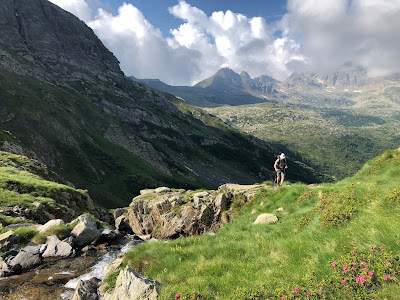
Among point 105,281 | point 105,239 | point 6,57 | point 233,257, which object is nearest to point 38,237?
point 105,239

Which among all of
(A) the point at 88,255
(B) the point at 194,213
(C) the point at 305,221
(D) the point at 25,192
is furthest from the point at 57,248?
(C) the point at 305,221

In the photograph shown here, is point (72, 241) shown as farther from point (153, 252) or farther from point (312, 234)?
point (312, 234)

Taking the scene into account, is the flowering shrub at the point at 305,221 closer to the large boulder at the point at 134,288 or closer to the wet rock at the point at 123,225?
the large boulder at the point at 134,288

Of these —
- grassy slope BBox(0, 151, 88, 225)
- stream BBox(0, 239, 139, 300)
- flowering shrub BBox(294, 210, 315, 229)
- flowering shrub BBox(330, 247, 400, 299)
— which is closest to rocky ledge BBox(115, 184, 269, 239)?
stream BBox(0, 239, 139, 300)

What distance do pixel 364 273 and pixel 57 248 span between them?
21475mm

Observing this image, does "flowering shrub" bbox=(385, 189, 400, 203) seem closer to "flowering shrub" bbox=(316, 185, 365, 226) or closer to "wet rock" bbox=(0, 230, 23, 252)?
"flowering shrub" bbox=(316, 185, 365, 226)

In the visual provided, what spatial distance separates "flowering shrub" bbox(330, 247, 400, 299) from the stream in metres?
13.1

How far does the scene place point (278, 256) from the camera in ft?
30.9

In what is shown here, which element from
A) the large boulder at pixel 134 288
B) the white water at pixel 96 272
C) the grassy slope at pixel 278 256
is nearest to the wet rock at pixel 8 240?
the white water at pixel 96 272

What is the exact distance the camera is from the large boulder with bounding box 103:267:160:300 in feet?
27.3

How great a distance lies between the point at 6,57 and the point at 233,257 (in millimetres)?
210689

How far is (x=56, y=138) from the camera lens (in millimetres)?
105125

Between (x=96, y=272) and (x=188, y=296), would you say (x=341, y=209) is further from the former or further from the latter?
(x=96, y=272)

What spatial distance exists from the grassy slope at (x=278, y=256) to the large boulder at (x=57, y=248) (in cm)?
1034
